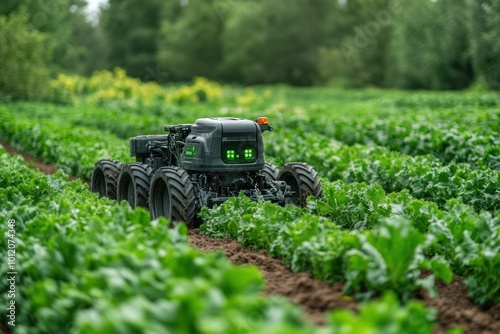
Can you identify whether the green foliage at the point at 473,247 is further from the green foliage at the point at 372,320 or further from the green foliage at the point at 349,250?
the green foliage at the point at 372,320

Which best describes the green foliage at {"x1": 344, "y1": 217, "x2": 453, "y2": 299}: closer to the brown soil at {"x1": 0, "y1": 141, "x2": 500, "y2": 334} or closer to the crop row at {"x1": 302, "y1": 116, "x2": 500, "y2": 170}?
the brown soil at {"x1": 0, "y1": 141, "x2": 500, "y2": 334}

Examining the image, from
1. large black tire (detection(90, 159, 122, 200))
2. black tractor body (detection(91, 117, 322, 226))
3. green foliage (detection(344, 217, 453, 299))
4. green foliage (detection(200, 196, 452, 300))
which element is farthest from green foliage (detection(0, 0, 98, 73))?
green foliage (detection(344, 217, 453, 299))

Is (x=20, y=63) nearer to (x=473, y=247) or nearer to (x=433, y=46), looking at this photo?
(x=433, y=46)

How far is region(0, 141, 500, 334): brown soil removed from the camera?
5574mm

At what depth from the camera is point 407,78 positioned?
57.9 meters

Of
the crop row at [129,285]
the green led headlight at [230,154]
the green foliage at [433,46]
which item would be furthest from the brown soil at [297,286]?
the green foliage at [433,46]

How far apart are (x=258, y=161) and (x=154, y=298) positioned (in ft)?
15.3

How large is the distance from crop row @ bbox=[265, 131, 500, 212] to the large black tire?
132 inches

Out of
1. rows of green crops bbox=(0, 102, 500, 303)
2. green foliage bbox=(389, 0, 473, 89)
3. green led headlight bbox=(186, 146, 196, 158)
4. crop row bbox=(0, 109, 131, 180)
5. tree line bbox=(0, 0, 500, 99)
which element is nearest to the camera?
rows of green crops bbox=(0, 102, 500, 303)

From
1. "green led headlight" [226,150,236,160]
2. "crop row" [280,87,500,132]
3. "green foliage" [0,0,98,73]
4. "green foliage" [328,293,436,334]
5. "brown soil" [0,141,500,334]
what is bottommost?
"brown soil" [0,141,500,334]

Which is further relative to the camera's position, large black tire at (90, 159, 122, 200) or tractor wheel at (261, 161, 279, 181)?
large black tire at (90, 159, 122, 200)

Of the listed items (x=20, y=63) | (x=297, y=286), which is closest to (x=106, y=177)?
(x=297, y=286)

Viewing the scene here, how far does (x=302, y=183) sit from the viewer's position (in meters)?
9.08

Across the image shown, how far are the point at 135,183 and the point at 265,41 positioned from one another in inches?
2376
